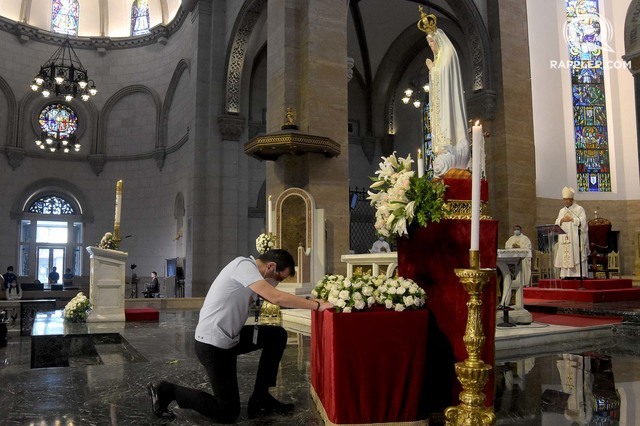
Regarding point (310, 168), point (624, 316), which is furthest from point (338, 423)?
point (310, 168)

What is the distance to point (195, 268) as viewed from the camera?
17.5 m

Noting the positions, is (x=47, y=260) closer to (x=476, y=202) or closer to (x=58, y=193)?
(x=58, y=193)

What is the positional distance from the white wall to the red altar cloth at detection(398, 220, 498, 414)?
14.7 metres

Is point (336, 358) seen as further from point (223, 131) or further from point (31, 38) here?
point (31, 38)

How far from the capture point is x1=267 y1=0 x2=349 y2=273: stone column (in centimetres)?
1233

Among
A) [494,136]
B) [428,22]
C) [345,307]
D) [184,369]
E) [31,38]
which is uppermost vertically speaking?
[31,38]

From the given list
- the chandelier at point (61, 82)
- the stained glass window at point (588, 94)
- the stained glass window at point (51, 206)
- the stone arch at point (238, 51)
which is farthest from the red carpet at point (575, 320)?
the stained glass window at point (51, 206)

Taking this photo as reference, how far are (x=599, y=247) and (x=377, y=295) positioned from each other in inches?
441

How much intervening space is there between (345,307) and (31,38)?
81.9 feet

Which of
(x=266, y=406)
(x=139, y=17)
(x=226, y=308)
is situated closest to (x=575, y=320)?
(x=266, y=406)

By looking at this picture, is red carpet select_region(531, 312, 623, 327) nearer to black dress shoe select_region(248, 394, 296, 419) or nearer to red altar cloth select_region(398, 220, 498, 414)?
red altar cloth select_region(398, 220, 498, 414)

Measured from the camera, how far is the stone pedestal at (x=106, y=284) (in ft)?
29.4

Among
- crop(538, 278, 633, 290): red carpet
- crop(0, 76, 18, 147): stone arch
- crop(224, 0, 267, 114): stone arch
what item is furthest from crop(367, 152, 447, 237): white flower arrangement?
crop(0, 76, 18, 147): stone arch

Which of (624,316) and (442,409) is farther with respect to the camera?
(624,316)
